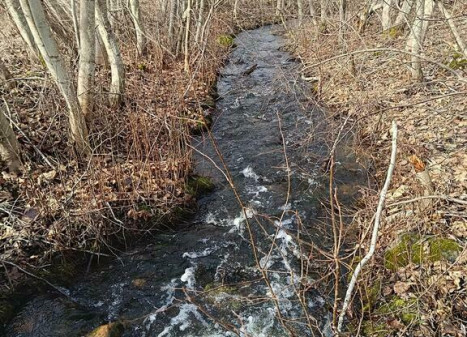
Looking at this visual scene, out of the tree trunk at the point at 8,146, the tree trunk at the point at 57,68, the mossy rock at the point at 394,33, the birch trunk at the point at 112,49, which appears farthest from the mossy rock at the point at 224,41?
the tree trunk at the point at 8,146

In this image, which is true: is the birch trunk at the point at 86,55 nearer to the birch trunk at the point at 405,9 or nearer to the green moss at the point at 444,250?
the birch trunk at the point at 405,9

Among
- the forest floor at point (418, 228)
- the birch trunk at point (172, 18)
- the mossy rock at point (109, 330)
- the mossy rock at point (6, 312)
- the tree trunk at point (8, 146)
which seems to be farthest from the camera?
the birch trunk at point (172, 18)

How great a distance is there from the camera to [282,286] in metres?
4.16

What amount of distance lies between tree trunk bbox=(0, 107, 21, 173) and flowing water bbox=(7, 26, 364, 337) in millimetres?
1889

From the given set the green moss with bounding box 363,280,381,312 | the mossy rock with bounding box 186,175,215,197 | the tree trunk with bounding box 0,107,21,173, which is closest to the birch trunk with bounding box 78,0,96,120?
the tree trunk with bounding box 0,107,21,173

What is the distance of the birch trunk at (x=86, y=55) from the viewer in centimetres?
491

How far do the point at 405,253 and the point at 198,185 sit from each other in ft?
10.7

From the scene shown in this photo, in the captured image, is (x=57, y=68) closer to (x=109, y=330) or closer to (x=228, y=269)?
(x=109, y=330)

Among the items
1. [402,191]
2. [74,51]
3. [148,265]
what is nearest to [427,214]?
[402,191]

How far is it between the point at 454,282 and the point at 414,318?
0.54 meters

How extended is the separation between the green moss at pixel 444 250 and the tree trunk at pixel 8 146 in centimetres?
532

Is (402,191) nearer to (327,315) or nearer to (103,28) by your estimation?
(327,315)

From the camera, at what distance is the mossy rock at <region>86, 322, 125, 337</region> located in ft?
11.5

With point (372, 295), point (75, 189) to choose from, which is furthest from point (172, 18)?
point (372, 295)
